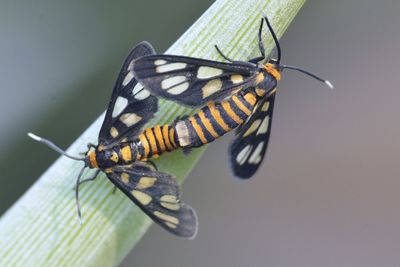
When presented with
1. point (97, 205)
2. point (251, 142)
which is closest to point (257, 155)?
point (251, 142)

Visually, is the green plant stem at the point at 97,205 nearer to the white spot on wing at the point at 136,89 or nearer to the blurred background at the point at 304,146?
the white spot on wing at the point at 136,89

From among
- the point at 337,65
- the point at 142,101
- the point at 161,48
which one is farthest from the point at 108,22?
the point at 337,65

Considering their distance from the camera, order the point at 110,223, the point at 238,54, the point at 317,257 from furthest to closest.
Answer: the point at 317,257 → the point at 238,54 → the point at 110,223

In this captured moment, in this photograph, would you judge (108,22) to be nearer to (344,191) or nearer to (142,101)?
(142,101)

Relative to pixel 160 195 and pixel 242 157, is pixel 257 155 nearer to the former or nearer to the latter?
pixel 242 157

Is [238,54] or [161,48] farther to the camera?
[161,48]

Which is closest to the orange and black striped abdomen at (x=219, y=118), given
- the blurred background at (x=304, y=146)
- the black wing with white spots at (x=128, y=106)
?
the black wing with white spots at (x=128, y=106)
